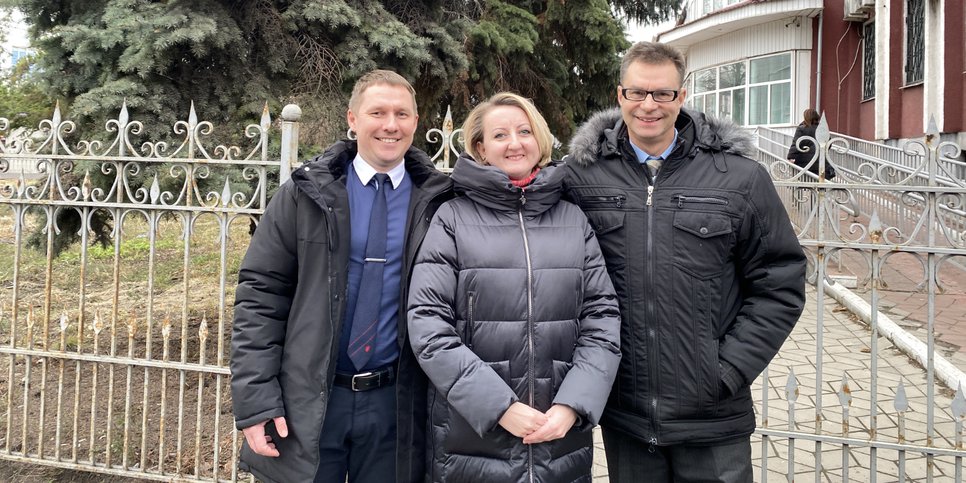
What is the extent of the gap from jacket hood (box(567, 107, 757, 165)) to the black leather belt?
3.44 ft

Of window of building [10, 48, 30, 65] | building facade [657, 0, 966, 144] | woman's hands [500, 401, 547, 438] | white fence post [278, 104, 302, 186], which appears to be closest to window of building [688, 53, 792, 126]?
building facade [657, 0, 966, 144]

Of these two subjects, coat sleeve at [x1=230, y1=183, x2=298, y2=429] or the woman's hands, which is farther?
coat sleeve at [x1=230, y1=183, x2=298, y2=429]

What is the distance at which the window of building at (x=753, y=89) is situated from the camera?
18953 millimetres

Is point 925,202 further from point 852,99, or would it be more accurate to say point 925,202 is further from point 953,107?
point 852,99

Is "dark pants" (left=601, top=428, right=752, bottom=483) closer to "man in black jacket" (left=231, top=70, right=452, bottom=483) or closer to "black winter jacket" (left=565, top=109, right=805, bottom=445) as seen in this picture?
"black winter jacket" (left=565, top=109, right=805, bottom=445)

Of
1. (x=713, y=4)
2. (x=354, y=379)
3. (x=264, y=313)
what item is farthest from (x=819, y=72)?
(x=264, y=313)

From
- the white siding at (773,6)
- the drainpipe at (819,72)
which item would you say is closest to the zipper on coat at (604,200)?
the white siding at (773,6)

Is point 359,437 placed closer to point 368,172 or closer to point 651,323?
point 368,172

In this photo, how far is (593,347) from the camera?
6.47 feet

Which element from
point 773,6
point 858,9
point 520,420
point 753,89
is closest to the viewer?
point 520,420

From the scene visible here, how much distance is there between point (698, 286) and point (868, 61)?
18.6 m

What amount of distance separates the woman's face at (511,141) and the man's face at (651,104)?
1.23 ft

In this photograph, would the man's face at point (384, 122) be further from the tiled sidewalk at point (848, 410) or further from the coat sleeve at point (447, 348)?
the tiled sidewalk at point (848, 410)

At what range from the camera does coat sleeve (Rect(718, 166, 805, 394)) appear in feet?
6.89
